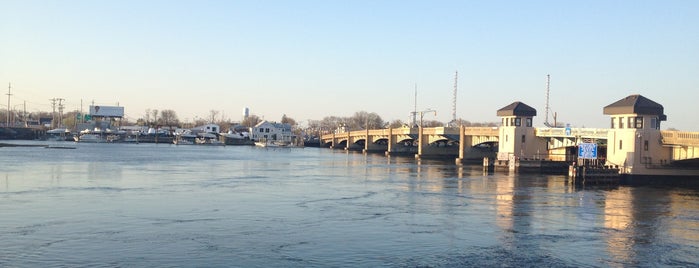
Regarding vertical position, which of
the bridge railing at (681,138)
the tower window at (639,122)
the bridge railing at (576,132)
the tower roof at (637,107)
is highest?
the tower roof at (637,107)

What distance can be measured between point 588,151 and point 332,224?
125 ft

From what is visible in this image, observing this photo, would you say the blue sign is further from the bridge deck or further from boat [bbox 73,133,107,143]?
boat [bbox 73,133,107,143]

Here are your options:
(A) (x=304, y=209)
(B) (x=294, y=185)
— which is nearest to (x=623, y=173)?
(B) (x=294, y=185)

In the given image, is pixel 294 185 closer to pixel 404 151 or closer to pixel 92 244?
pixel 92 244

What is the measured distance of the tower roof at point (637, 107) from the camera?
2115 inches

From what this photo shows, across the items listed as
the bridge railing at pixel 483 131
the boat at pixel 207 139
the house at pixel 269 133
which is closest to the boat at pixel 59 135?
the boat at pixel 207 139

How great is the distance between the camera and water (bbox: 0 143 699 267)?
2177 centimetres

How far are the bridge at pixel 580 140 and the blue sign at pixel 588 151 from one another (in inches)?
45.2

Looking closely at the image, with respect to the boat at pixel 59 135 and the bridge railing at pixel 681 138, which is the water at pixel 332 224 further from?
the boat at pixel 59 135

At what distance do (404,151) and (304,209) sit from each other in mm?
91541

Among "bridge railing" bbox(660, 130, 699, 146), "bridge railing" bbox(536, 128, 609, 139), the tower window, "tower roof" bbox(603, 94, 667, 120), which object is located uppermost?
"tower roof" bbox(603, 94, 667, 120)

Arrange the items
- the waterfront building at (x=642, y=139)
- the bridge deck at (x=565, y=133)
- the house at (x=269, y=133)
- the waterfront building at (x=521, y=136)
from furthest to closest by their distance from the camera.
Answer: the house at (x=269, y=133) → the waterfront building at (x=521, y=136) → the waterfront building at (x=642, y=139) → the bridge deck at (x=565, y=133)

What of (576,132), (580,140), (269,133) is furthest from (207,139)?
(576,132)

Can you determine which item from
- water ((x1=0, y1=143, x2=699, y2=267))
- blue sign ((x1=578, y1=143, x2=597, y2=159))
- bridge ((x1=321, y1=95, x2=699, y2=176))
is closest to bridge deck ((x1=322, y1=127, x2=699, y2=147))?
bridge ((x1=321, y1=95, x2=699, y2=176))
